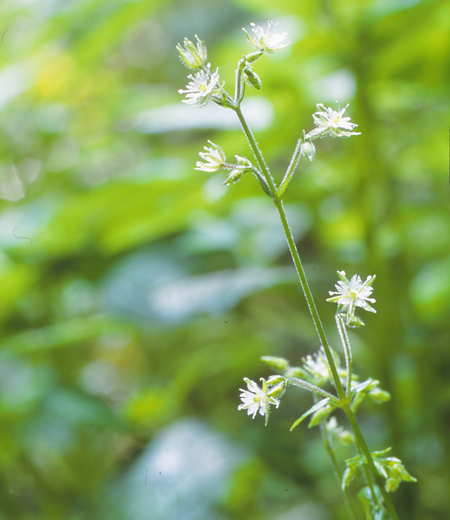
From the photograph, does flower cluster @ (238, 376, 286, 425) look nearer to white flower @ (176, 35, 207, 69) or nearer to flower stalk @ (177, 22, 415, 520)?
flower stalk @ (177, 22, 415, 520)

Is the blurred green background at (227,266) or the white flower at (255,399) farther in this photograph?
the blurred green background at (227,266)

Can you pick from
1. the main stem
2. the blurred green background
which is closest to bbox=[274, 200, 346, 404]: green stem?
the main stem

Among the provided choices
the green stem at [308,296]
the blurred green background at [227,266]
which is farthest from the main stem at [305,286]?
the blurred green background at [227,266]

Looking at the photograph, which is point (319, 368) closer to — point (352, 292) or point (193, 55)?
point (352, 292)

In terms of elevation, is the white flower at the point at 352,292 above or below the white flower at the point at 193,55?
below

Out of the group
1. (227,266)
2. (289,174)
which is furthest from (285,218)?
(227,266)

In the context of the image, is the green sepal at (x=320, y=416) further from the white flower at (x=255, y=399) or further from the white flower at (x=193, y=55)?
the white flower at (x=193, y=55)

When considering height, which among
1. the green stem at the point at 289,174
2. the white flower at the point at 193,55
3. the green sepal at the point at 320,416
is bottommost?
the green sepal at the point at 320,416
